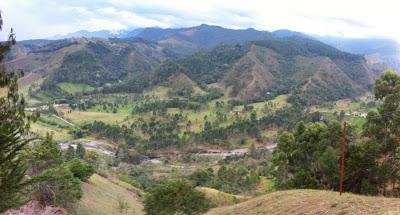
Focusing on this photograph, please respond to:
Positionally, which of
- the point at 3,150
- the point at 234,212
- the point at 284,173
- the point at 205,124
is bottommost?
the point at 205,124

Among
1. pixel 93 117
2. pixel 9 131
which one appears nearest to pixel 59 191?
pixel 9 131

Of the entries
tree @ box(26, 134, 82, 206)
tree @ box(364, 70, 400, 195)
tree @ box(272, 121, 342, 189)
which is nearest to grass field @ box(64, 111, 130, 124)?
tree @ box(26, 134, 82, 206)

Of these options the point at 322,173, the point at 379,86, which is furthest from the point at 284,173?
the point at 379,86

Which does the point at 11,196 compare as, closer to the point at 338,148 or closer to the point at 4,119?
the point at 4,119

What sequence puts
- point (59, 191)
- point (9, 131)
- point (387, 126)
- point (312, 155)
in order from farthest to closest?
point (312, 155) < point (59, 191) < point (387, 126) < point (9, 131)

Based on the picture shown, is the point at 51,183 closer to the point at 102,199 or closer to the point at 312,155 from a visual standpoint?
the point at 102,199

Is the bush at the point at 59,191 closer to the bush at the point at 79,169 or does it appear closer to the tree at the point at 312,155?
the bush at the point at 79,169
